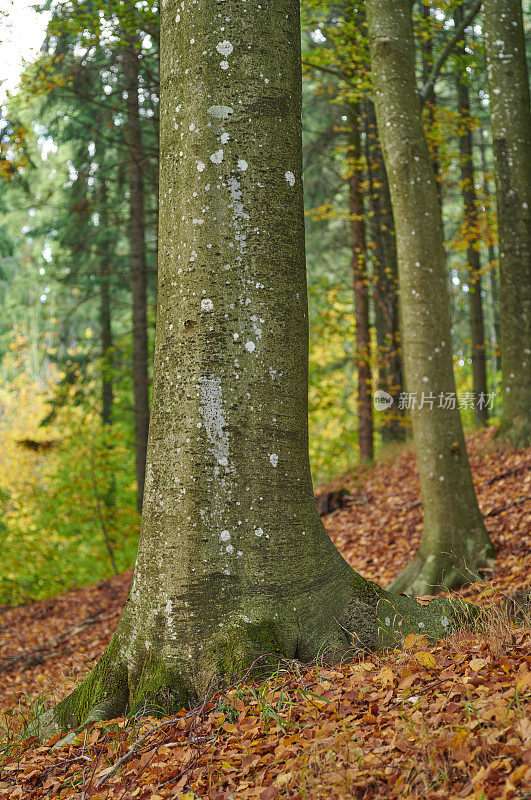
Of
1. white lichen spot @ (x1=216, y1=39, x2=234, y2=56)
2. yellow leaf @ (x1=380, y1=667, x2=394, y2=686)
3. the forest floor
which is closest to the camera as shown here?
the forest floor

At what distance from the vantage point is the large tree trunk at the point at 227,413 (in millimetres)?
3025

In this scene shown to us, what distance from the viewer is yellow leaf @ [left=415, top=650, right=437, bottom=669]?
2840 millimetres

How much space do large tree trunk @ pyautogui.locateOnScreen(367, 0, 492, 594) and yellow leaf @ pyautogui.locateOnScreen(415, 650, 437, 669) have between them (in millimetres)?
2534

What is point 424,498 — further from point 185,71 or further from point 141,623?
point 185,71

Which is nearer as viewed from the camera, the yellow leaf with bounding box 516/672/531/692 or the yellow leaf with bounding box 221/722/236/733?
the yellow leaf with bounding box 516/672/531/692

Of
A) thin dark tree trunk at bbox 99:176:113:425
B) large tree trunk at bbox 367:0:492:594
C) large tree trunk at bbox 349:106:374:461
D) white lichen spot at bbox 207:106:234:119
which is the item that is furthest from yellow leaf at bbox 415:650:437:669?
thin dark tree trunk at bbox 99:176:113:425

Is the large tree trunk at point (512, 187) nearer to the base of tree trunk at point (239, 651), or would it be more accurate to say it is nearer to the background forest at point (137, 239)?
the background forest at point (137, 239)

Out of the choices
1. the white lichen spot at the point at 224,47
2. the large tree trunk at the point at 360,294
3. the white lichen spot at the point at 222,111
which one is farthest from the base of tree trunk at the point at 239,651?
the large tree trunk at the point at 360,294

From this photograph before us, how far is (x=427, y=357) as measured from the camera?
5543mm

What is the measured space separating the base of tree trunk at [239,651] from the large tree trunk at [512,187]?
5.70 m

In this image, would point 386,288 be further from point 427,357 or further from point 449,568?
point 449,568

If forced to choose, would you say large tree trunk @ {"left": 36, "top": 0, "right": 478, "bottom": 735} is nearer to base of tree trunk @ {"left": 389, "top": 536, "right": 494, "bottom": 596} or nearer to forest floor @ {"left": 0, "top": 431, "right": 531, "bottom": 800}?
forest floor @ {"left": 0, "top": 431, "right": 531, "bottom": 800}

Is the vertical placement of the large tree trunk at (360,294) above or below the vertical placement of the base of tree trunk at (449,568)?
above

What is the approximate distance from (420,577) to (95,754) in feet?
11.8
